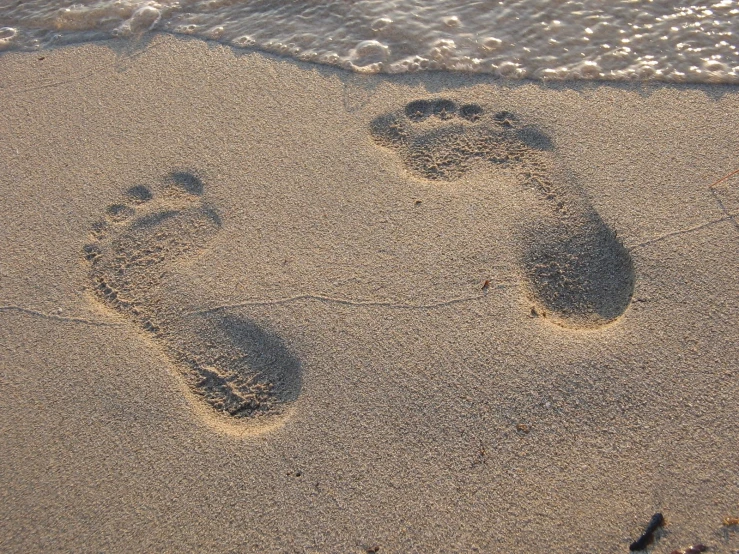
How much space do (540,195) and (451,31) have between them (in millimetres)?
1185

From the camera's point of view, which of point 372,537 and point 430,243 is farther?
point 430,243

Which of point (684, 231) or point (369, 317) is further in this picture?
point (684, 231)

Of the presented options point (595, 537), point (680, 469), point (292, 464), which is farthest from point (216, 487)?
point (680, 469)

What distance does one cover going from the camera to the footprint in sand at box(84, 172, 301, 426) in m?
1.85

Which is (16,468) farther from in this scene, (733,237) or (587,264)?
(733,237)

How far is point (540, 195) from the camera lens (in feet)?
7.33

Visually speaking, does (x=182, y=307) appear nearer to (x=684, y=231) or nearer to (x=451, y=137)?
(x=451, y=137)

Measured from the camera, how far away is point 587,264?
2043 millimetres

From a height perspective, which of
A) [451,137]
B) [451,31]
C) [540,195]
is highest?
[451,31]

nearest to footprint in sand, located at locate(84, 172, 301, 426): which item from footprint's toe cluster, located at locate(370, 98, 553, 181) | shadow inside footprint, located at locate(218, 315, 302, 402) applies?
shadow inside footprint, located at locate(218, 315, 302, 402)

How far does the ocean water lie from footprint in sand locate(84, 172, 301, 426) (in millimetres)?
1072

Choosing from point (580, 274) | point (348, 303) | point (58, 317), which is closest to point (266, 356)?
point (348, 303)

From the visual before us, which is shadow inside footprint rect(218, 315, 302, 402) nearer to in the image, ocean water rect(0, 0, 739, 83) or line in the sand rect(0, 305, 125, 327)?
line in the sand rect(0, 305, 125, 327)

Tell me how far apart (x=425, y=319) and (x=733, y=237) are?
1.05m
